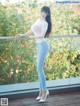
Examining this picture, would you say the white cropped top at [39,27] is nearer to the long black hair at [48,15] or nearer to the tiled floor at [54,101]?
the long black hair at [48,15]

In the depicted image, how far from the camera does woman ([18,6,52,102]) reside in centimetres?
370

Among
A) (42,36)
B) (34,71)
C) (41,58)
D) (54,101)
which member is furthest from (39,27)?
(54,101)

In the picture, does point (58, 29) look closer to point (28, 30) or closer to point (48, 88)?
point (28, 30)

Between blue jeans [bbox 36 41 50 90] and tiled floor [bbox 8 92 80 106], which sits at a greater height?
blue jeans [bbox 36 41 50 90]

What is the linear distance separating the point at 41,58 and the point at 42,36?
345 mm

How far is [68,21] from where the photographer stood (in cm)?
425

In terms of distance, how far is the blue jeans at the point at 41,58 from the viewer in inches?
148

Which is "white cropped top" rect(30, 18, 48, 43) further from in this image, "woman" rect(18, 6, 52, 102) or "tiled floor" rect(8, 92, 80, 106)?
"tiled floor" rect(8, 92, 80, 106)

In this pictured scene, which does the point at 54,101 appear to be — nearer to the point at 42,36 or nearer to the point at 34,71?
the point at 34,71

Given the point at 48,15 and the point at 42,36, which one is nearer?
the point at 42,36

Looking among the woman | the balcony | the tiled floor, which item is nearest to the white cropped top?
the woman

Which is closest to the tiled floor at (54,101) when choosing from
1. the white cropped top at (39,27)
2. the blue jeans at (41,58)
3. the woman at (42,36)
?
the woman at (42,36)

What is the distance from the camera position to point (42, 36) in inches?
144

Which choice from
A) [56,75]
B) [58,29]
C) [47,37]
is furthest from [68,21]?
[56,75]
